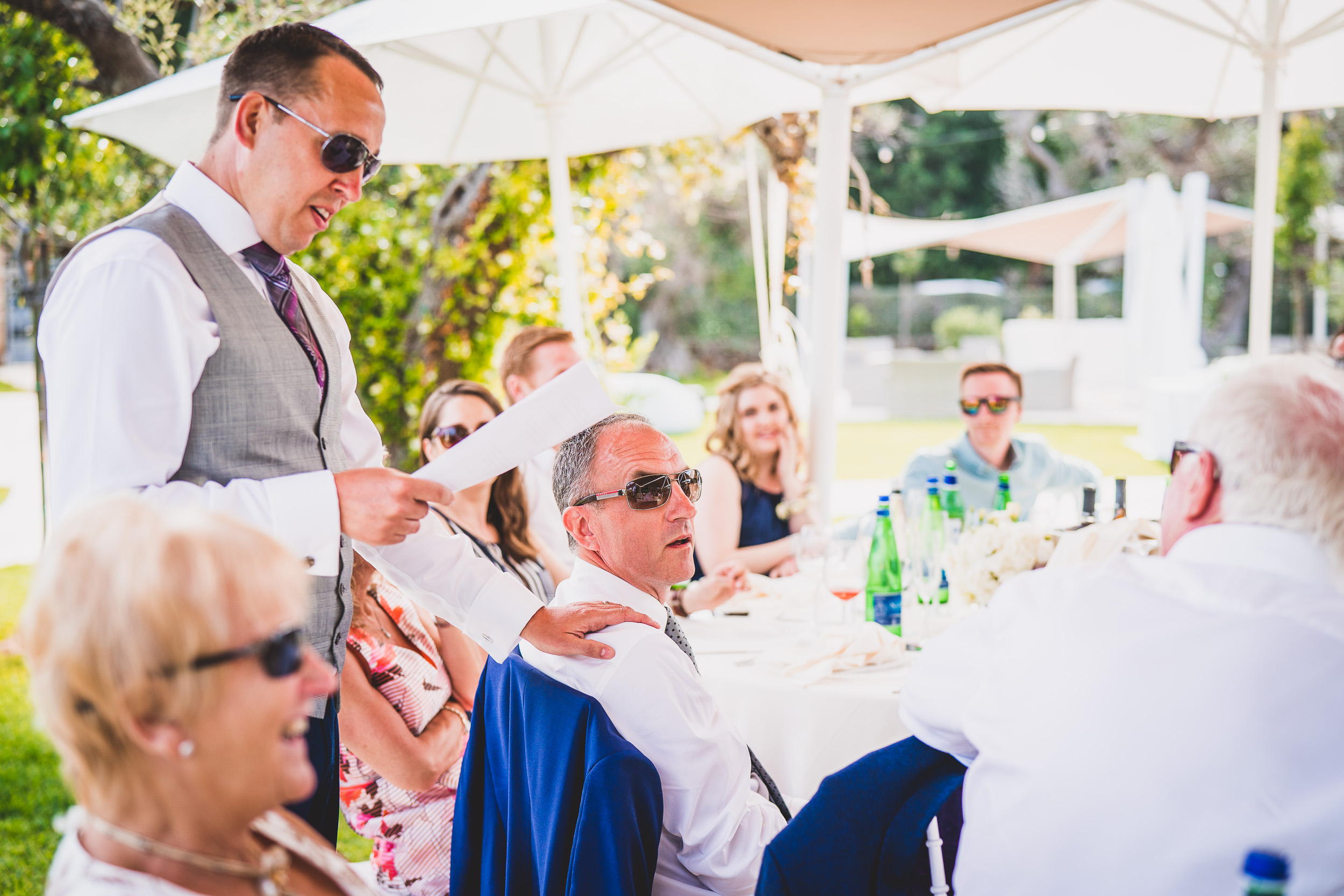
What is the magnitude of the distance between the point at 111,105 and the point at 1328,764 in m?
4.41

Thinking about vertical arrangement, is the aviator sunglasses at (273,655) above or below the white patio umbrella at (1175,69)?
below

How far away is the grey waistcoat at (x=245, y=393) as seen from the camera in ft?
5.34

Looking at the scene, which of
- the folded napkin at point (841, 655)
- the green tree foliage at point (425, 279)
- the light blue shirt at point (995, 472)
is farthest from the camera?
the green tree foliage at point (425, 279)

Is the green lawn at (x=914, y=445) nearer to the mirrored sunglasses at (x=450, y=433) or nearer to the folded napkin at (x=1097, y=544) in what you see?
the mirrored sunglasses at (x=450, y=433)

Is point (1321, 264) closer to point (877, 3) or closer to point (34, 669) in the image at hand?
point (877, 3)

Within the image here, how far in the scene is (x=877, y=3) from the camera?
130 inches

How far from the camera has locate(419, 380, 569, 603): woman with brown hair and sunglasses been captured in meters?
3.32

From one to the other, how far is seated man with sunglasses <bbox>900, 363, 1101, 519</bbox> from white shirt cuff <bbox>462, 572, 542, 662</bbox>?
2592 millimetres

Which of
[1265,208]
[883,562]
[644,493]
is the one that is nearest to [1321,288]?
[1265,208]

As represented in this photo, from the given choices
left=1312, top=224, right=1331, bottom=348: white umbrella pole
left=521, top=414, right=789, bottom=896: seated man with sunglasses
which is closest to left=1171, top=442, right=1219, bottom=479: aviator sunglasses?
left=521, top=414, right=789, bottom=896: seated man with sunglasses

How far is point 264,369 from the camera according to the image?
1691 millimetres

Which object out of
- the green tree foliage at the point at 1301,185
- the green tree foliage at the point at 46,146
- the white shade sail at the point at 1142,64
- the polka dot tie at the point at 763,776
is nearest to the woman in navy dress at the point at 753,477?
the white shade sail at the point at 1142,64

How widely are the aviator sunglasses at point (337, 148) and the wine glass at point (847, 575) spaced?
1.75 metres

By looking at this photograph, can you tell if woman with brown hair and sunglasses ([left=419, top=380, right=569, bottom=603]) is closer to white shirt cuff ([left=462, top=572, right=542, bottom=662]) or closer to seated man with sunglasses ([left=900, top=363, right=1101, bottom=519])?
white shirt cuff ([left=462, top=572, right=542, bottom=662])
